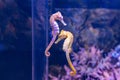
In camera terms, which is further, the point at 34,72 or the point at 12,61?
the point at 12,61

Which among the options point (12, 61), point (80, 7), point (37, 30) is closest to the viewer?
point (37, 30)

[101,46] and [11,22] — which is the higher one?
[11,22]

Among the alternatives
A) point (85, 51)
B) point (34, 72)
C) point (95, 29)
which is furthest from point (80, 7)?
point (34, 72)

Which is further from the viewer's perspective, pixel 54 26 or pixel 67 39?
pixel 67 39

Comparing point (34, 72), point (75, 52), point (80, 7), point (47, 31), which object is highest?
point (80, 7)

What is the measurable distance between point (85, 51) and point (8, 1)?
0.92 m

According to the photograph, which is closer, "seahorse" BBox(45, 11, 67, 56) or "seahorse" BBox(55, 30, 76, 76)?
"seahorse" BBox(45, 11, 67, 56)

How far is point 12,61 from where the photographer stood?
2557 millimetres

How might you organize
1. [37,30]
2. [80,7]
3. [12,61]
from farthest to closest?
[12,61]
[80,7]
[37,30]

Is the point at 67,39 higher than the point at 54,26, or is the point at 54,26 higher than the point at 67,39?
the point at 54,26

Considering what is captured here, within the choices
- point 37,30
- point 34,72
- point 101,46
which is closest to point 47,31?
point 37,30

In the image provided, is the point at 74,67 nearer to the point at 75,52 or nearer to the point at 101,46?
the point at 75,52

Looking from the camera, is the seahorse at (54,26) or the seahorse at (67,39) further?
the seahorse at (67,39)

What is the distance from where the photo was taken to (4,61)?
2.57 m
